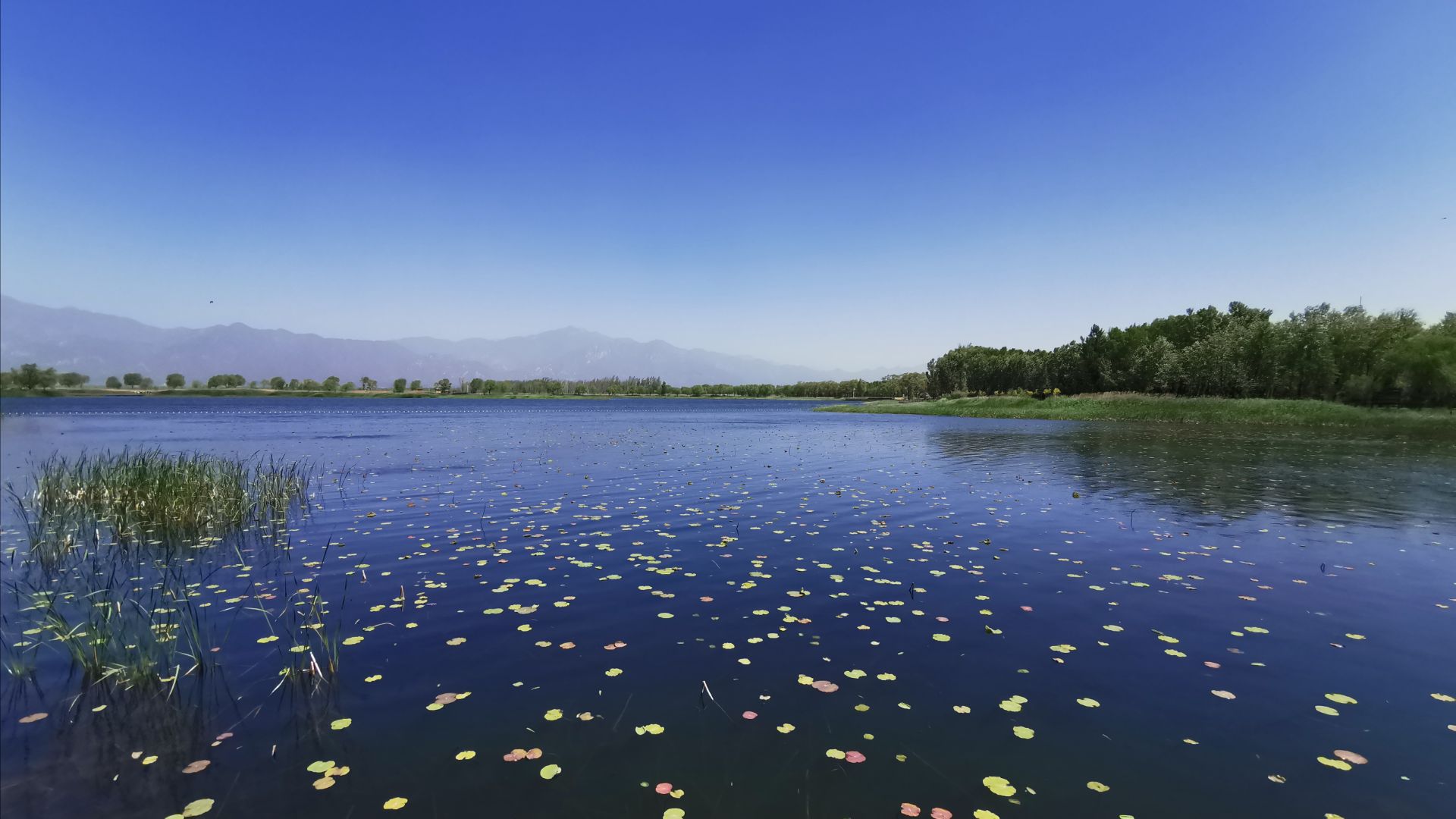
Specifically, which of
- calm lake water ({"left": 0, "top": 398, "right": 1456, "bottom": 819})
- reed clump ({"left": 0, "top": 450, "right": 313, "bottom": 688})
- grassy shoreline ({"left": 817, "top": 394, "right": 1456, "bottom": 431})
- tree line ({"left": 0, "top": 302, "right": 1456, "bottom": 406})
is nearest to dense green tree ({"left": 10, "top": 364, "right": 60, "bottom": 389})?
reed clump ({"left": 0, "top": 450, "right": 313, "bottom": 688})

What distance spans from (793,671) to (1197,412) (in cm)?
10052

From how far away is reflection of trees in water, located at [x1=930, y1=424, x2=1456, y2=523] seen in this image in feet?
73.7

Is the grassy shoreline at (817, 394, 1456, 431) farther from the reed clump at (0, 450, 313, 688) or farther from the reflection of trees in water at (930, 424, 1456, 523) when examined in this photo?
the reed clump at (0, 450, 313, 688)

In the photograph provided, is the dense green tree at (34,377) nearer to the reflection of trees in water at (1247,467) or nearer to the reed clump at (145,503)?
the reed clump at (145,503)

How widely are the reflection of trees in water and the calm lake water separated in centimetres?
147

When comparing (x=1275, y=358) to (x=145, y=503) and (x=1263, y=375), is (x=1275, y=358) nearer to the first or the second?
(x=1263, y=375)

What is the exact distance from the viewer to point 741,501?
906 inches

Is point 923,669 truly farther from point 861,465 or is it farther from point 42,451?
point 42,451

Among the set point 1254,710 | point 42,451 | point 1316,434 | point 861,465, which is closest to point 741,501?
point 861,465

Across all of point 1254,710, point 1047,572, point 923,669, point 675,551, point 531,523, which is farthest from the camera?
point 531,523

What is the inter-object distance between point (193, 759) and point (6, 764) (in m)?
1.86

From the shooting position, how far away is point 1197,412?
3339 inches

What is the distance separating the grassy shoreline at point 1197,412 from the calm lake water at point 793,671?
71.2 m

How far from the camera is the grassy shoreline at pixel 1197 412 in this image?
71.8 m
